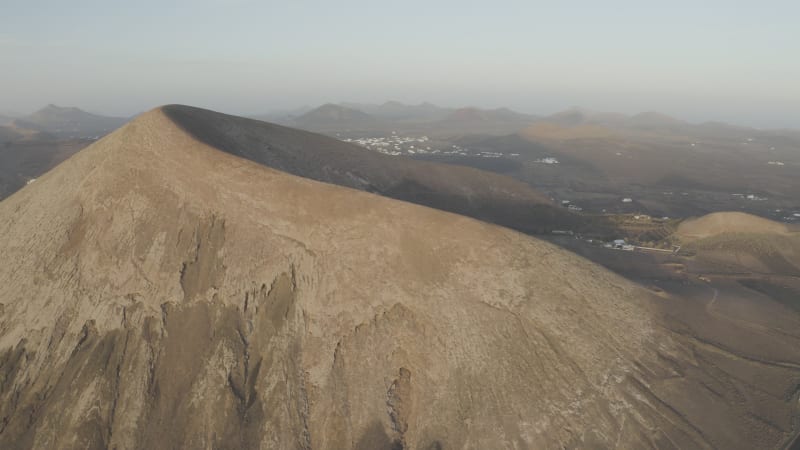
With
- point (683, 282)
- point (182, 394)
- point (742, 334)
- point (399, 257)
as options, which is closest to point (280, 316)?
point (182, 394)

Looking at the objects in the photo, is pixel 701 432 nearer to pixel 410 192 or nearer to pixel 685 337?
pixel 685 337

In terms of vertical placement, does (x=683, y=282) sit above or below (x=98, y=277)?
below

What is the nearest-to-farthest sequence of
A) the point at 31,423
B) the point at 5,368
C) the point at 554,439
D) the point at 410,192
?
the point at 554,439 → the point at 31,423 → the point at 5,368 → the point at 410,192

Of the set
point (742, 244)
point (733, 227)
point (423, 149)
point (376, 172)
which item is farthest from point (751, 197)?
point (423, 149)

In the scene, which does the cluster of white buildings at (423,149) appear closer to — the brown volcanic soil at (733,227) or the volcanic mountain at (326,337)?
the brown volcanic soil at (733,227)

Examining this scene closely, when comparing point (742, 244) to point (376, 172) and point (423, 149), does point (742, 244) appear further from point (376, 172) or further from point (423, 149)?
point (423, 149)

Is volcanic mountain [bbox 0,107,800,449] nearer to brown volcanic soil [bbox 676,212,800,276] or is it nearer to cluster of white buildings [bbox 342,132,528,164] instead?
brown volcanic soil [bbox 676,212,800,276]

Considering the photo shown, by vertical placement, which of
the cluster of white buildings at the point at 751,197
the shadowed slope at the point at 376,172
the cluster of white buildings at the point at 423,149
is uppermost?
the shadowed slope at the point at 376,172

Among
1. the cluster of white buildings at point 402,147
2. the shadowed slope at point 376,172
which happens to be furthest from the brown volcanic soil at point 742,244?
the cluster of white buildings at point 402,147

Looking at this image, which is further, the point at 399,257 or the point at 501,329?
the point at 399,257
